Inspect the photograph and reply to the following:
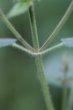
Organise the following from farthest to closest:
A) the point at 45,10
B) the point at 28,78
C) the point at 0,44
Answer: the point at 45,10 < the point at 28,78 < the point at 0,44

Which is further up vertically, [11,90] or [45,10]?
[45,10]

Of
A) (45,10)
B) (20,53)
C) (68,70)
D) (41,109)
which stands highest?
(45,10)

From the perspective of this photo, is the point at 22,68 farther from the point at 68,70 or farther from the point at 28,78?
the point at 68,70

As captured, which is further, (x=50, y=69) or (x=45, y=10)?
(x=45, y=10)

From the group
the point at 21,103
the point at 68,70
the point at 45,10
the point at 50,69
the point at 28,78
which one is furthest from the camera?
the point at 45,10

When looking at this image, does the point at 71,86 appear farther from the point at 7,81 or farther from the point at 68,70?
the point at 7,81

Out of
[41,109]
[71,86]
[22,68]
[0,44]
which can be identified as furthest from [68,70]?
[22,68]
